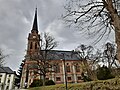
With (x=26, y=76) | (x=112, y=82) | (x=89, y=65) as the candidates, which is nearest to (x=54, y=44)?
(x=89, y=65)

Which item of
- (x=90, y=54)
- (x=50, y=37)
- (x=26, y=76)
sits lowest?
(x=26, y=76)

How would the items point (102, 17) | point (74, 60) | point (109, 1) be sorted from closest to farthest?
point (109, 1) < point (102, 17) < point (74, 60)

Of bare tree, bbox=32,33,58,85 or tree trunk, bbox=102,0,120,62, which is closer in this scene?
tree trunk, bbox=102,0,120,62

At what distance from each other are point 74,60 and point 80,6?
44950mm

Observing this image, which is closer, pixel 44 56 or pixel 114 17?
pixel 114 17

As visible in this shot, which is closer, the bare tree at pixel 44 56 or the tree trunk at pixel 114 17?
the tree trunk at pixel 114 17

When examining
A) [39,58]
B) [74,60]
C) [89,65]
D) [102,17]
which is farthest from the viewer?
[74,60]

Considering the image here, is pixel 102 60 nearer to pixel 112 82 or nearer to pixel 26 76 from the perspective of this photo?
pixel 112 82

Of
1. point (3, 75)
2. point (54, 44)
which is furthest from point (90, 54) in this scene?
point (3, 75)

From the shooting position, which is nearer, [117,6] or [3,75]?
[117,6]

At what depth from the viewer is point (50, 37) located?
96.4 ft

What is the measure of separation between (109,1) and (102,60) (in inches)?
915

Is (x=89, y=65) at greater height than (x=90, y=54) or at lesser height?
lesser

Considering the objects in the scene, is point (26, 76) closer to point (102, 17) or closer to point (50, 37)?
point (50, 37)
